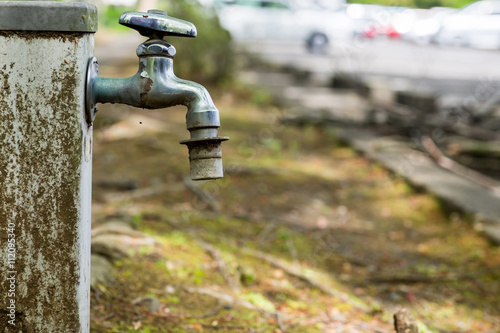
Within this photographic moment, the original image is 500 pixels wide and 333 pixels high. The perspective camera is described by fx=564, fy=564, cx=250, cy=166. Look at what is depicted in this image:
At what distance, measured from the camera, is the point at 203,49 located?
8.84 metres

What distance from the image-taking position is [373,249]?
3637mm

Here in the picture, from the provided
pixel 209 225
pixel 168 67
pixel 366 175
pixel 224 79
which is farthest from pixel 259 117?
pixel 168 67

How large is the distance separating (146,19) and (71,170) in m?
0.45

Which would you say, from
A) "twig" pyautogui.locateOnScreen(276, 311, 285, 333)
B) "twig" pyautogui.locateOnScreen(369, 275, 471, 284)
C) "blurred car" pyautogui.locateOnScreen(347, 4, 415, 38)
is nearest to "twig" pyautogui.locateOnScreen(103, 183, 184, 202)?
"twig" pyautogui.locateOnScreen(369, 275, 471, 284)

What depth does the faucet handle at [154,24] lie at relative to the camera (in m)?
1.50

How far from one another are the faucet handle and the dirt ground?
1.07 meters

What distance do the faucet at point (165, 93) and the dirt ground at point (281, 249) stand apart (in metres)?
0.83

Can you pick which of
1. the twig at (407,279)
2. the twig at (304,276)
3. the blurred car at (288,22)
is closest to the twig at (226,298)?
the twig at (304,276)

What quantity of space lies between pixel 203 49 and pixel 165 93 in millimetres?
7436

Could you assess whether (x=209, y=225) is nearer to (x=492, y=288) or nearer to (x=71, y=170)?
(x=492, y=288)

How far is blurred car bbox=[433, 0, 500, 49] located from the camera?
58.5 feet

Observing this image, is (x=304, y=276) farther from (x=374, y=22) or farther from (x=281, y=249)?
(x=374, y=22)

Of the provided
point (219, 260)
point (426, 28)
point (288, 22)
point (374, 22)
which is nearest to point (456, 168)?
point (219, 260)

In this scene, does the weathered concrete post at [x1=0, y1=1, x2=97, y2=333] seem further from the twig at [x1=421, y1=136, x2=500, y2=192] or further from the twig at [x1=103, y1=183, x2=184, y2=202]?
the twig at [x1=421, y1=136, x2=500, y2=192]
